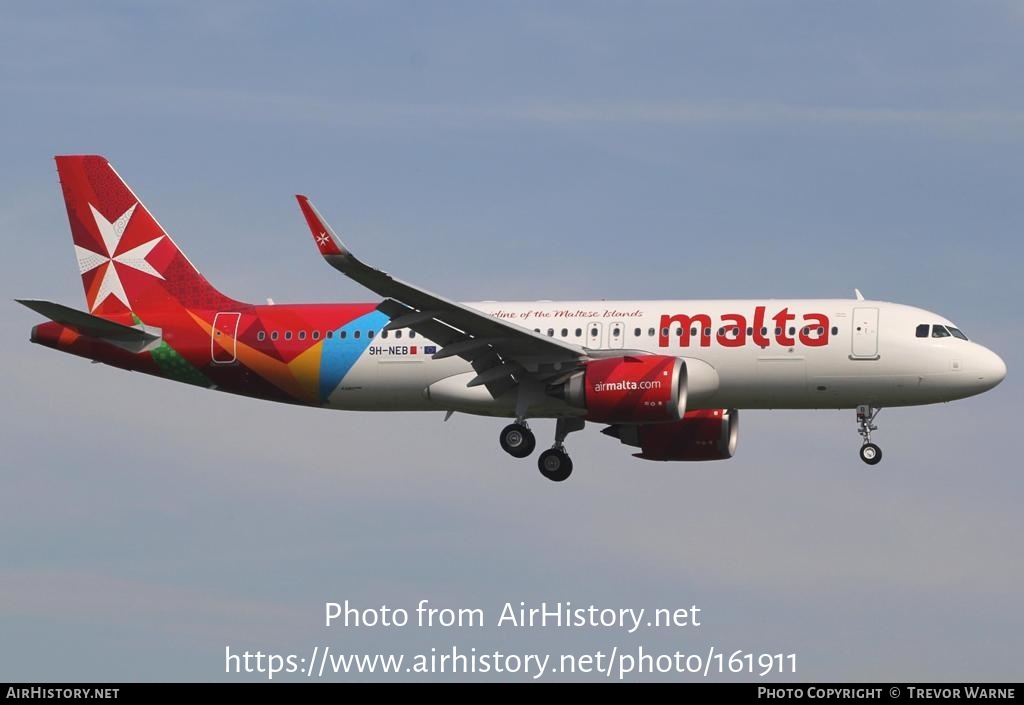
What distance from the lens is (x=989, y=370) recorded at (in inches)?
1730

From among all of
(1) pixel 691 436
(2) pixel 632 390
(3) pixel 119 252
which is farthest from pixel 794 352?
(3) pixel 119 252

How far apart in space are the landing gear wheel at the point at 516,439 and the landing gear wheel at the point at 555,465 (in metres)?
0.84

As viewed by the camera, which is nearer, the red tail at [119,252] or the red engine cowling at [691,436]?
the red engine cowling at [691,436]

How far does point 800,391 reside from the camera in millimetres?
43875

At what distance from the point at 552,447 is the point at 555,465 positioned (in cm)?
53

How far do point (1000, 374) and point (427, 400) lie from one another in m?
14.6

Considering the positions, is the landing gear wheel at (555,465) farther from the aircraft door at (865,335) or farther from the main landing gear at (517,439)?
the aircraft door at (865,335)

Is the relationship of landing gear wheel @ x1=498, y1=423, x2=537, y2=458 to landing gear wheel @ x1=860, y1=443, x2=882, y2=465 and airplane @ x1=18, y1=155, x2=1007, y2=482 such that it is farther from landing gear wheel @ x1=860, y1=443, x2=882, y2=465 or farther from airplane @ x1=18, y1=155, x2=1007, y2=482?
landing gear wheel @ x1=860, y1=443, x2=882, y2=465

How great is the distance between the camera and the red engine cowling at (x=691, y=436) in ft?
160

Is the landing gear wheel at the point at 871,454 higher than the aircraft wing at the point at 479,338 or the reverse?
the reverse

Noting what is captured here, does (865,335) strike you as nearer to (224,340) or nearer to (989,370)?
(989,370)

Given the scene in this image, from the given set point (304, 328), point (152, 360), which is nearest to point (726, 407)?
point (304, 328)

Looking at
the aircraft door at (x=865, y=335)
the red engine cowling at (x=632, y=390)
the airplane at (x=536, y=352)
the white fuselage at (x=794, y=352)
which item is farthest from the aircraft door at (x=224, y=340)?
the aircraft door at (x=865, y=335)

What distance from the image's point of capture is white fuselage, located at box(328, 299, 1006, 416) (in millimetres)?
43688
